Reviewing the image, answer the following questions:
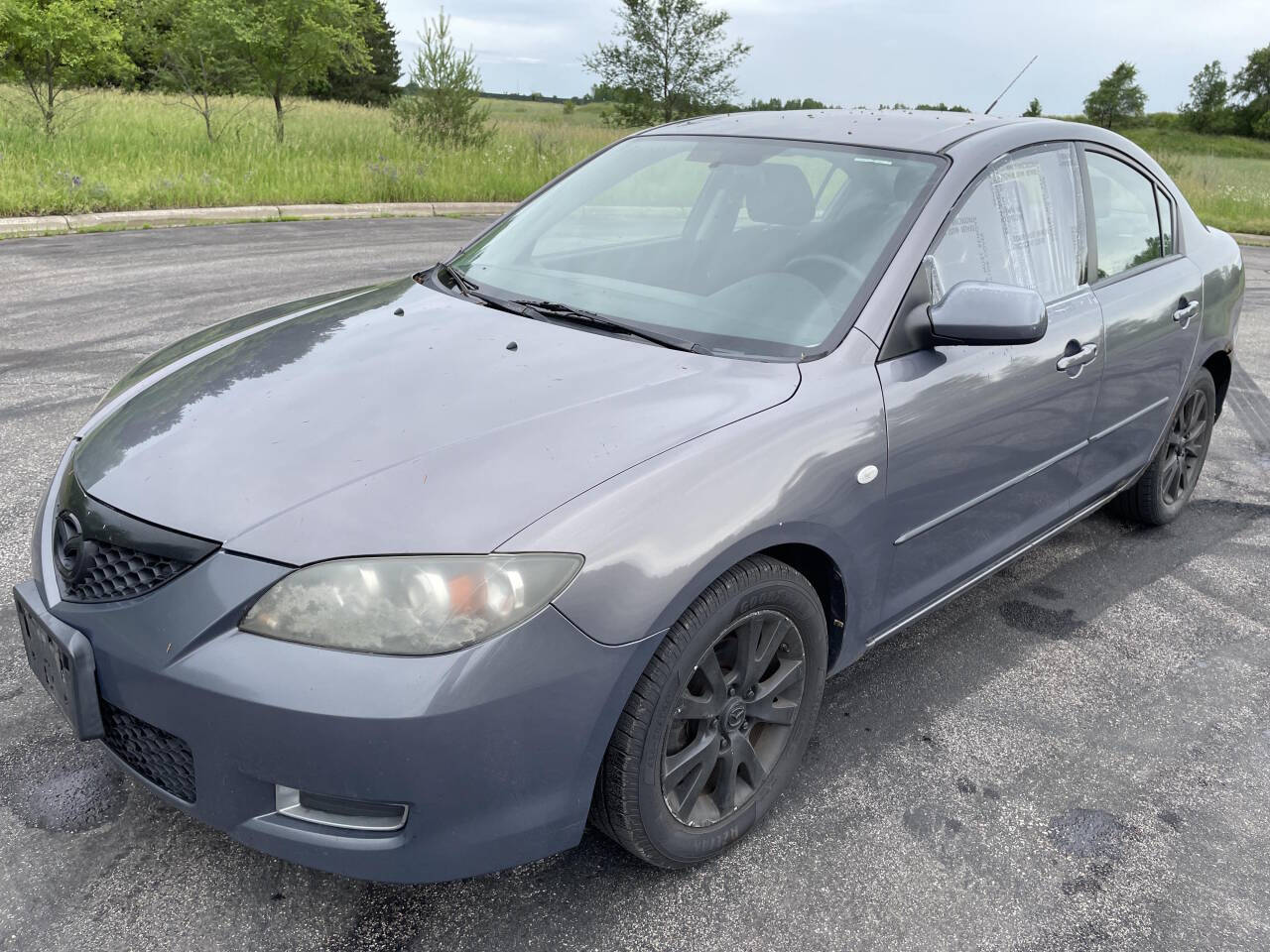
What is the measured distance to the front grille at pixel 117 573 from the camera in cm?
192

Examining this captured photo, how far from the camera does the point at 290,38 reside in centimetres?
1850

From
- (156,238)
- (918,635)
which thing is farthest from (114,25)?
(918,635)

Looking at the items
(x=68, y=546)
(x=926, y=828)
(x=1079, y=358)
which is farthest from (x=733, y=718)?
(x=1079, y=358)

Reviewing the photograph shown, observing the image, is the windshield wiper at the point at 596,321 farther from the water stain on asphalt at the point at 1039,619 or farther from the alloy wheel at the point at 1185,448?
the alloy wheel at the point at 1185,448

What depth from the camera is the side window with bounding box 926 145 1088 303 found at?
284 centimetres

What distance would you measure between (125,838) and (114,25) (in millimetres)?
16876


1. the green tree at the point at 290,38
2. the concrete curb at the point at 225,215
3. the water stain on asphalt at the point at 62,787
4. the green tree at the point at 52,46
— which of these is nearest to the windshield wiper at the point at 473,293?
the water stain on asphalt at the point at 62,787

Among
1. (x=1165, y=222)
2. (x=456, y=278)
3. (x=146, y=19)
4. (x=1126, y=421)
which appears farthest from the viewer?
(x=146, y=19)

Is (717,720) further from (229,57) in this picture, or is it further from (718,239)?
(229,57)

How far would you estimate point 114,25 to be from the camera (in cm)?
1559

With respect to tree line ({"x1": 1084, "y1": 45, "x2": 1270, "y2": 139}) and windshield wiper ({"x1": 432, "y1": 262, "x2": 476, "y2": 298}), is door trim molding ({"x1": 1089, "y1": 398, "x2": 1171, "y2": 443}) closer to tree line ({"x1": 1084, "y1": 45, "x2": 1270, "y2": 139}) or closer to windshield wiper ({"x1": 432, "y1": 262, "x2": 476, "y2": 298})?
windshield wiper ({"x1": 432, "y1": 262, "x2": 476, "y2": 298})

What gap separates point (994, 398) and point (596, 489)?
56.4 inches

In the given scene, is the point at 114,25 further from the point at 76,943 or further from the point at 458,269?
the point at 76,943

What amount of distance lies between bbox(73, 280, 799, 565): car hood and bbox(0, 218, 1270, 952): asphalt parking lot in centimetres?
82
